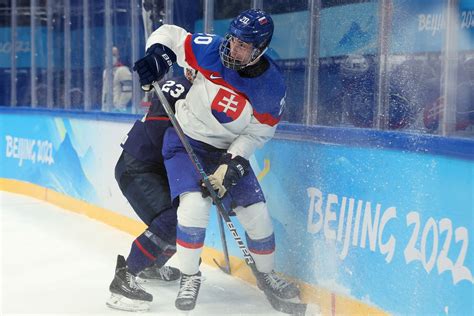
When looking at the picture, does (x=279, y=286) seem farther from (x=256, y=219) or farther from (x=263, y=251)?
(x=256, y=219)

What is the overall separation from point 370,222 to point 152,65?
101 centimetres

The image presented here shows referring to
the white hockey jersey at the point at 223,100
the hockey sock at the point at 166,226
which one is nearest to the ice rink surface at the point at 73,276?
the hockey sock at the point at 166,226

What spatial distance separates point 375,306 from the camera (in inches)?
121

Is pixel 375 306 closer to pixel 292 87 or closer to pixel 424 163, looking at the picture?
pixel 424 163

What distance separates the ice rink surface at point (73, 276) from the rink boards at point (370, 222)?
0.24 metres

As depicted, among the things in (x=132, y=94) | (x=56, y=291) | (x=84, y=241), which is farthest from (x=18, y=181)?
(x=56, y=291)

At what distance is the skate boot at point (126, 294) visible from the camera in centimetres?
338

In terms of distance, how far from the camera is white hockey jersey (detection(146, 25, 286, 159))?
129 inches

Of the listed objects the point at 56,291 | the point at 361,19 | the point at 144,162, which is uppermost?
the point at 361,19

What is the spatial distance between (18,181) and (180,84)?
3.62 m

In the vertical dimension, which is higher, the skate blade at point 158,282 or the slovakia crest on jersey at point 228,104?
the slovakia crest on jersey at point 228,104

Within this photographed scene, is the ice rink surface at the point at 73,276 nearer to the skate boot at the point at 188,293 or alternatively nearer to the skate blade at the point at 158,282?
the skate blade at the point at 158,282

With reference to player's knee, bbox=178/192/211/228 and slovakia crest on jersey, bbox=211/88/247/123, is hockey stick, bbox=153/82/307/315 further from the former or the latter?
slovakia crest on jersey, bbox=211/88/247/123

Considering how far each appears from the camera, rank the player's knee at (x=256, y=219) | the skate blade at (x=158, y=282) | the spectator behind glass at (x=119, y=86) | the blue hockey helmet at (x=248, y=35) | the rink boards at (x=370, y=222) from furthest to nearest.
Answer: the spectator behind glass at (x=119, y=86)
the skate blade at (x=158, y=282)
the player's knee at (x=256, y=219)
the blue hockey helmet at (x=248, y=35)
the rink boards at (x=370, y=222)
